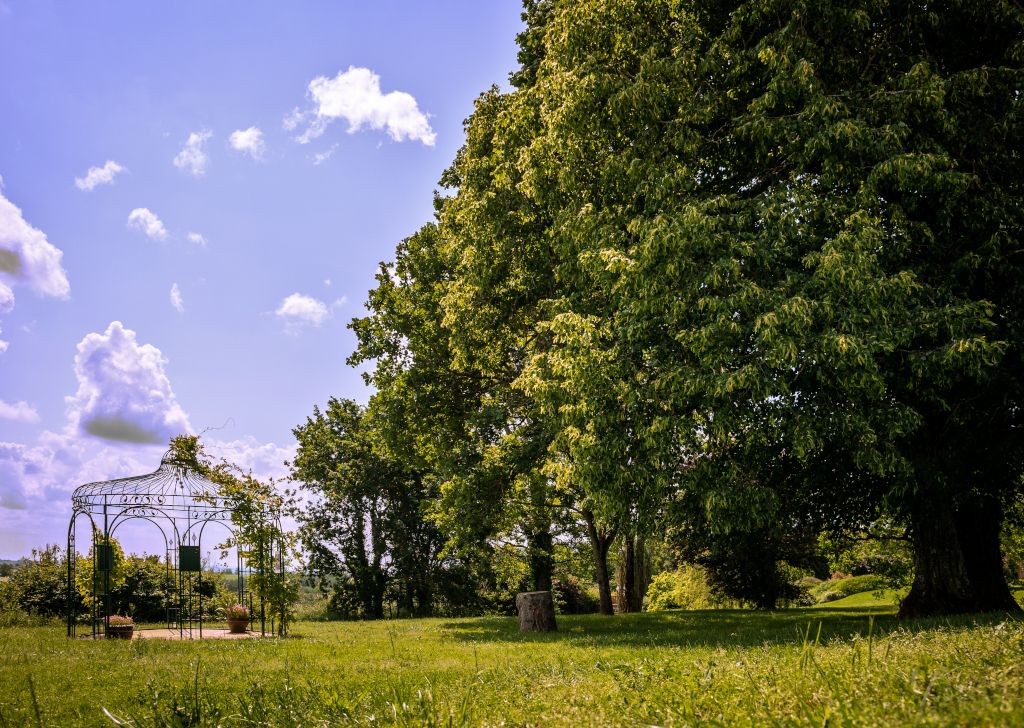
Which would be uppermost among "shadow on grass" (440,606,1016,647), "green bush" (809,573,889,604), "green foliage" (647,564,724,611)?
"shadow on grass" (440,606,1016,647)

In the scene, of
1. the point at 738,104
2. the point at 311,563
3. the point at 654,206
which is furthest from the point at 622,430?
the point at 311,563

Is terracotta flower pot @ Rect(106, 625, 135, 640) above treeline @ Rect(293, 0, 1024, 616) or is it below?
below

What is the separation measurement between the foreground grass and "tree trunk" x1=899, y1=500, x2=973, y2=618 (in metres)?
3.14

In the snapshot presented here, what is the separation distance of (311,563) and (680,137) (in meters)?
27.4

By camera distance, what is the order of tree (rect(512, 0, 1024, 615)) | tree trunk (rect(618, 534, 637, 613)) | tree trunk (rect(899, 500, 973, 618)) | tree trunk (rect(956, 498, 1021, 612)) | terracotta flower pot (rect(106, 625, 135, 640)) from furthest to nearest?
tree trunk (rect(618, 534, 637, 613)) → terracotta flower pot (rect(106, 625, 135, 640)) → tree trunk (rect(956, 498, 1021, 612)) → tree trunk (rect(899, 500, 973, 618)) → tree (rect(512, 0, 1024, 615))

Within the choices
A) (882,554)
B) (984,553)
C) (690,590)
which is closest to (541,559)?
(690,590)

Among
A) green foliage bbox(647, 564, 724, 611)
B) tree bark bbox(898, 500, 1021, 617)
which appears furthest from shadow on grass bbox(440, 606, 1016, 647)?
green foliage bbox(647, 564, 724, 611)

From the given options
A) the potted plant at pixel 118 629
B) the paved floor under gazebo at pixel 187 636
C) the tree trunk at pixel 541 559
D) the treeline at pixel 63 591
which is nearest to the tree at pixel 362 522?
the tree trunk at pixel 541 559

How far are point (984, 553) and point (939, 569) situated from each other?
1695mm

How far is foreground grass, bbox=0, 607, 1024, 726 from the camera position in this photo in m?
3.72

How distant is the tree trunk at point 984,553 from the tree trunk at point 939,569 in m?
0.39

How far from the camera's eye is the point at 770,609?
2127cm

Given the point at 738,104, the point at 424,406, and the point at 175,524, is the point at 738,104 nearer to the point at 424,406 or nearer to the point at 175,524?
the point at 424,406

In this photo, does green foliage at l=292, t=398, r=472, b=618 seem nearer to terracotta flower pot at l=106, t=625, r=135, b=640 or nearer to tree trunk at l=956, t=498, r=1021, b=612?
terracotta flower pot at l=106, t=625, r=135, b=640
